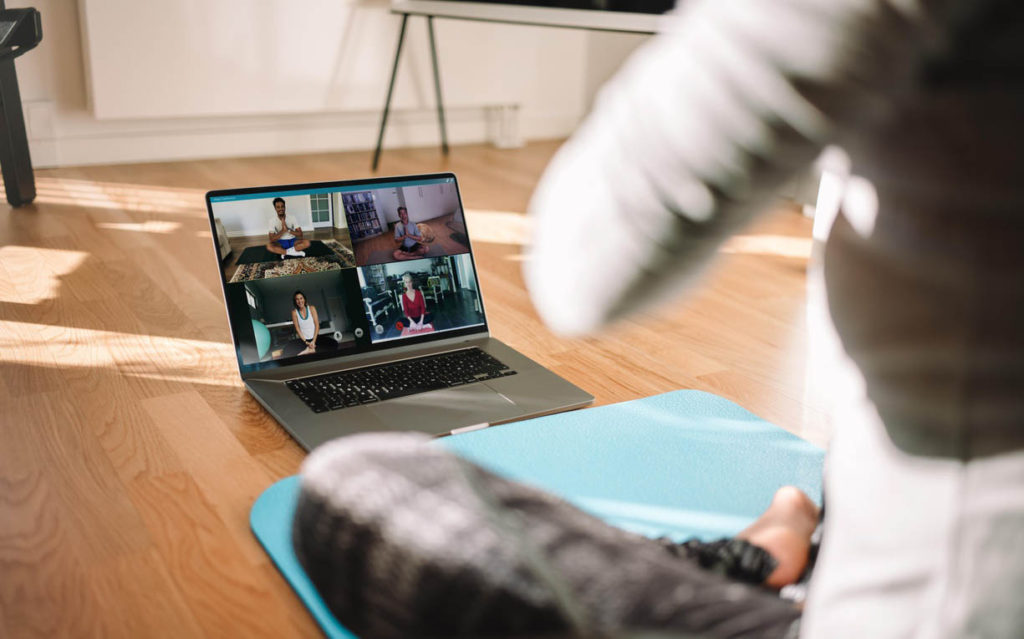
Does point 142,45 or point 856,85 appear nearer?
Result: point 856,85

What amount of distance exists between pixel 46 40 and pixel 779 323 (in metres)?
2.69

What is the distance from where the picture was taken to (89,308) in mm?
1851

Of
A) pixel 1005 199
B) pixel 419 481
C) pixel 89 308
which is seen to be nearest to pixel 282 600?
pixel 419 481

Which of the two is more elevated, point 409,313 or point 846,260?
point 846,260

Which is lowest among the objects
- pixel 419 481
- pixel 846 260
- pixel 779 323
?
pixel 779 323

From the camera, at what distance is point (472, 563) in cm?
46

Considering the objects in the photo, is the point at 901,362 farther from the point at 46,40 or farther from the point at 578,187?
the point at 46,40

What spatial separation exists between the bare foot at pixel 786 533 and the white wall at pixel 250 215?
0.83m

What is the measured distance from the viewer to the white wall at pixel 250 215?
1.41 meters

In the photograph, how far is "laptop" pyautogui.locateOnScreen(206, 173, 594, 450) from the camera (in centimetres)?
137

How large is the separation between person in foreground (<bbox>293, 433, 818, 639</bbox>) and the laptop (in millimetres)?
769

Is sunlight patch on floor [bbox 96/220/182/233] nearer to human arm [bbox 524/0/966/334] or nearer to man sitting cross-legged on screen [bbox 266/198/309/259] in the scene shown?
man sitting cross-legged on screen [bbox 266/198/309/259]

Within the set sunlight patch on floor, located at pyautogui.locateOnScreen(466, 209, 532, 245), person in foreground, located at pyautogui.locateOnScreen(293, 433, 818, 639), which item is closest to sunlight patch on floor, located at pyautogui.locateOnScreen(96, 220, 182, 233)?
sunlight patch on floor, located at pyautogui.locateOnScreen(466, 209, 532, 245)

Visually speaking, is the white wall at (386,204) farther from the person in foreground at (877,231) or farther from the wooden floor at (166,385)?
the person in foreground at (877,231)
